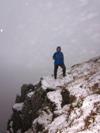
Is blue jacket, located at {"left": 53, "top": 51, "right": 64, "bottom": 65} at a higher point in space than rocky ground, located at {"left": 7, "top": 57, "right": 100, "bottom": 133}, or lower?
higher

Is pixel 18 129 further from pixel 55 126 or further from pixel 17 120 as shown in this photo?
pixel 55 126

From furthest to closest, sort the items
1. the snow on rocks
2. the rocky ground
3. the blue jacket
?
the blue jacket < the snow on rocks < the rocky ground

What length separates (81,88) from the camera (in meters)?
22.7

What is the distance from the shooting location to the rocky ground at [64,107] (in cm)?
1683

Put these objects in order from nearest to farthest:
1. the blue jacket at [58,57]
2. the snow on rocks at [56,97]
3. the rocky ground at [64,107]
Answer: the rocky ground at [64,107] → the snow on rocks at [56,97] → the blue jacket at [58,57]

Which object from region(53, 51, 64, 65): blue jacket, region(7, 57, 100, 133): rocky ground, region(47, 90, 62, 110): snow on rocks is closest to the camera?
region(7, 57, 100, 133): rocky ground

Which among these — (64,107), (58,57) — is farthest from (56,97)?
(58,57)

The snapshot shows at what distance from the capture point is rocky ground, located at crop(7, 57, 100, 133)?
55.2 ft

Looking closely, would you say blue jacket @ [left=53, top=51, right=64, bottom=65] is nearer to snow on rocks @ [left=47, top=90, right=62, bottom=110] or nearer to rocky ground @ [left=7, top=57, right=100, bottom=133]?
rocky ground @ [left=7, top=57, right=100, bottom=133]

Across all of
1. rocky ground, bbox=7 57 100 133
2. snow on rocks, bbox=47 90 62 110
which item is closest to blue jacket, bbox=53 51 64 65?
rocky ground, bbox=7 57 100 133

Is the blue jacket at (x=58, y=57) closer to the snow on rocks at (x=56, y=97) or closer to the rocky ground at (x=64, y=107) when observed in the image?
the rocky ground at (x=64, y=107)

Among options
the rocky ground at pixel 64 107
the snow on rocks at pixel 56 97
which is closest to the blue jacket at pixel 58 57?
the rocky ground at pixel 64 107

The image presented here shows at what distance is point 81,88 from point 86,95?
7.29 feet

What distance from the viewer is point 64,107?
21.3m
